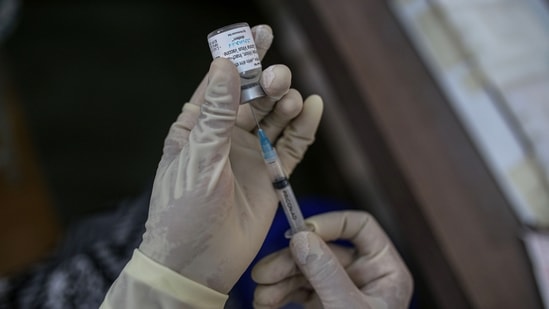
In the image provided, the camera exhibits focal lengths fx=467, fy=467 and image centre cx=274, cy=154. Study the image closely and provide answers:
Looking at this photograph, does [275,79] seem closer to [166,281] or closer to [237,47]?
[237,47]

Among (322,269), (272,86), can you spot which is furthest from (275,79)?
(322,269)

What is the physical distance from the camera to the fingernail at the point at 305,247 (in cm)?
53

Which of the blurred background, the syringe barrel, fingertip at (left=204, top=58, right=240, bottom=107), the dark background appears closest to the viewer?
fingertip at (left=204, top=58, right=240, bottom=107)

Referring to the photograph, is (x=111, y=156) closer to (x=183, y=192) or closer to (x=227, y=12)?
(x=227, y=12)

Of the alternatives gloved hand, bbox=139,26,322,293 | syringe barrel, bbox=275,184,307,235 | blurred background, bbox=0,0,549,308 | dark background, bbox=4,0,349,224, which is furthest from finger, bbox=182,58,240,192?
dark background, bbox=4,0,349,224

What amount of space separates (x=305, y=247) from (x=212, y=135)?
0.56ft

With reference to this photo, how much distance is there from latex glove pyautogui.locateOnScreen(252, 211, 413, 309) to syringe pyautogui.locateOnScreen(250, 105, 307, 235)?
0.02 m

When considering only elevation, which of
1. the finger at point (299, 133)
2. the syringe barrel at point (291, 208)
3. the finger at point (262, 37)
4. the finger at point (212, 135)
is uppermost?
the finger at point (262, 37)

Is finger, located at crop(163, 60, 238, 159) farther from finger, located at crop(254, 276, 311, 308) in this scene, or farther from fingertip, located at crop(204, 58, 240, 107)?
finger, located at crop(254, 276, 311, 308)

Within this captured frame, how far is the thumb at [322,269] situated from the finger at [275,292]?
58mm

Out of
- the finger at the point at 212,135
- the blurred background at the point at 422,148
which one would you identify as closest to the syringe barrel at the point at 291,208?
the finger at the point at 212,135

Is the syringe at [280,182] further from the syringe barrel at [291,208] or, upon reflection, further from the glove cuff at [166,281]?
the glove cuff at [166,281]

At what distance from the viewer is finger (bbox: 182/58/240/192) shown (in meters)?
0.46

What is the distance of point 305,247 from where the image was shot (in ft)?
1.73
